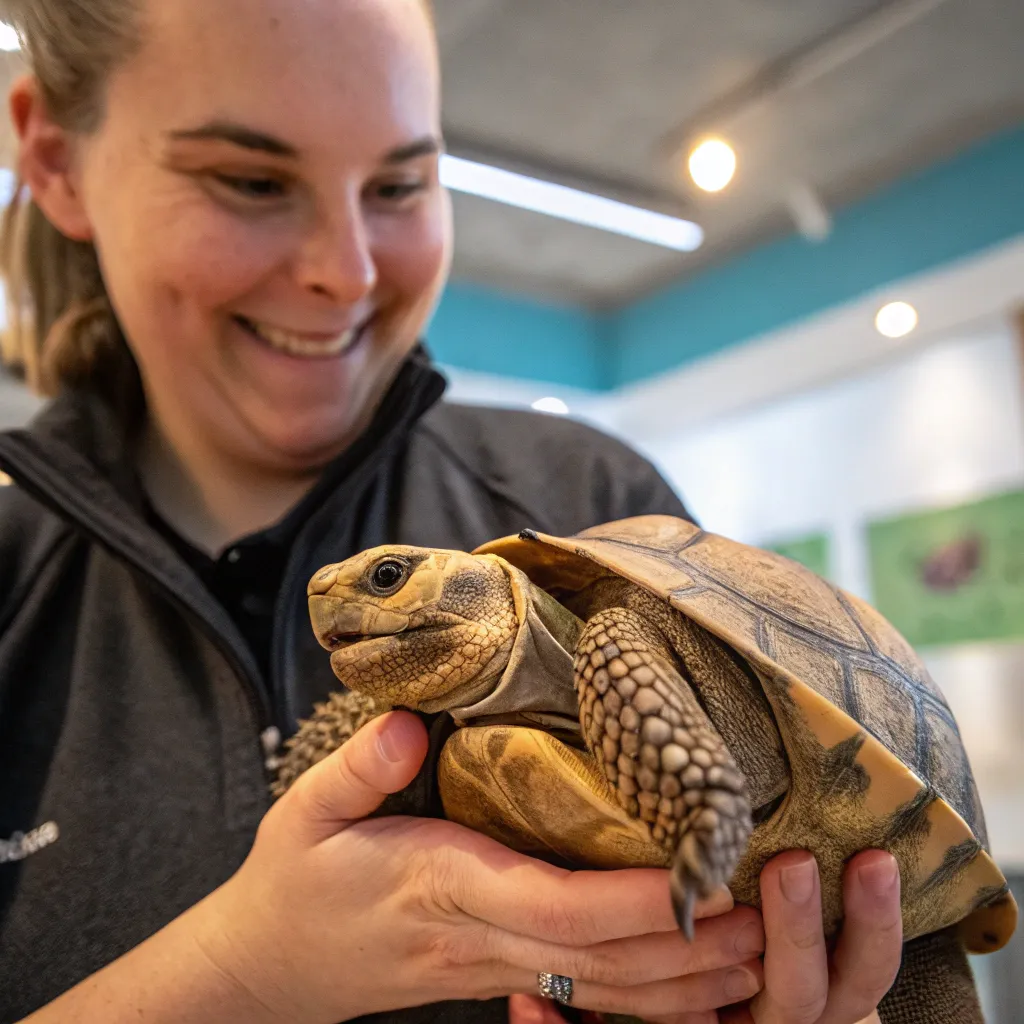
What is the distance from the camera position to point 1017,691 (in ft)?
11.2

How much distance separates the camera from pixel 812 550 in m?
4.36

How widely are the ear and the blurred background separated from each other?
5.75ft

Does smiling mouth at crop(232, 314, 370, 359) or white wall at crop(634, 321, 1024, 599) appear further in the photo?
white wall at crop(634, 321, 1024, 599)

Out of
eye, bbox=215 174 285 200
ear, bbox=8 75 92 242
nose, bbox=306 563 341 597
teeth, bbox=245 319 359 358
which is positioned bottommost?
nose, bbox=306 563 341 597

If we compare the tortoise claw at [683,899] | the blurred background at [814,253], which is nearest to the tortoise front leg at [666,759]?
the tortoise claw at [683,899]

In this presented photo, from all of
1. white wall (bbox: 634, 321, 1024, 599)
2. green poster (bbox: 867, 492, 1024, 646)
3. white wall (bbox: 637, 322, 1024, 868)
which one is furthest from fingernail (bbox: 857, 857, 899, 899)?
white wall (bbox: 634, 321, 1024, 599)

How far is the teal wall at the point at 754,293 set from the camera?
4.08 m

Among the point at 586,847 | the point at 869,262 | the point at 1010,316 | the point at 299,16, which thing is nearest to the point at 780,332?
the point at 869,262

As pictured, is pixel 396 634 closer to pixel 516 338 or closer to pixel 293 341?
pixel 293 341

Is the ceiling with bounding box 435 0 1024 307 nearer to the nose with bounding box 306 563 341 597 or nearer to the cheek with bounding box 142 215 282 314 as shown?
the cheek with bounding box 142 215 282 314

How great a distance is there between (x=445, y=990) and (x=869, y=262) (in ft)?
14.2

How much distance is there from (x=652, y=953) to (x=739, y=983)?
0.36ft

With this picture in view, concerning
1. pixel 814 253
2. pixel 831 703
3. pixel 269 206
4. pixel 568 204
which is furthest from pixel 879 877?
pixel 814 253

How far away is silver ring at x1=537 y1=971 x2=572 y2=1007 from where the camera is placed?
908 millimetres
